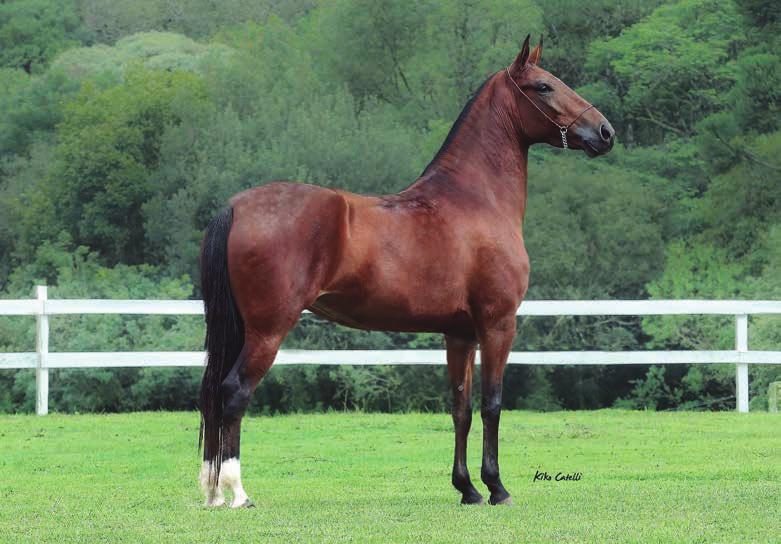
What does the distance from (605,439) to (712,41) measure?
24.5m

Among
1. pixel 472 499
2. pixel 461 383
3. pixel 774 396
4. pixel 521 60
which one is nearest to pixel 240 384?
pixel 461 383

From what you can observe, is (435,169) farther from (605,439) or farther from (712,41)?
(712,41)

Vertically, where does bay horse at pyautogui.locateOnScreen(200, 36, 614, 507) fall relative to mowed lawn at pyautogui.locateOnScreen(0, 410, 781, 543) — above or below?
above

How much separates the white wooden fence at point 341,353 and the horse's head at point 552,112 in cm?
655

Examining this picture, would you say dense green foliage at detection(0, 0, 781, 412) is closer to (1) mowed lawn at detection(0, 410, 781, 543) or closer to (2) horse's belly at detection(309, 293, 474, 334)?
(1) mowed lawn at detection(0, 410, 781, 543)

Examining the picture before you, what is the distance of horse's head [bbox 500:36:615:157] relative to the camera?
26.6 feet

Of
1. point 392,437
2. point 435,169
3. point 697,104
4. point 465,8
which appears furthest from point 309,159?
point 435,169

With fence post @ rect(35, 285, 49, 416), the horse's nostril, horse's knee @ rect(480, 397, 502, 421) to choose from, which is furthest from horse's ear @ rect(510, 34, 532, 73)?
fence post @ rect(35, 285, 49, 416)

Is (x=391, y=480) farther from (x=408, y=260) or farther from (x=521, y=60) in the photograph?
(x=521, y=60)

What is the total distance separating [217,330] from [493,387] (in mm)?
1705

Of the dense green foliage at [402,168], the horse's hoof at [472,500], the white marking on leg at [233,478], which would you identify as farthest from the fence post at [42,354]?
the horse's hoof at [472,500]

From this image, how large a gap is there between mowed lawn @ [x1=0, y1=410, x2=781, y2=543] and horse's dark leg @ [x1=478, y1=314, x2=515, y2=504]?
22cm

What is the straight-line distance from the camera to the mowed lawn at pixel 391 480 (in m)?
6.55

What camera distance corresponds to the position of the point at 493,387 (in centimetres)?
774
